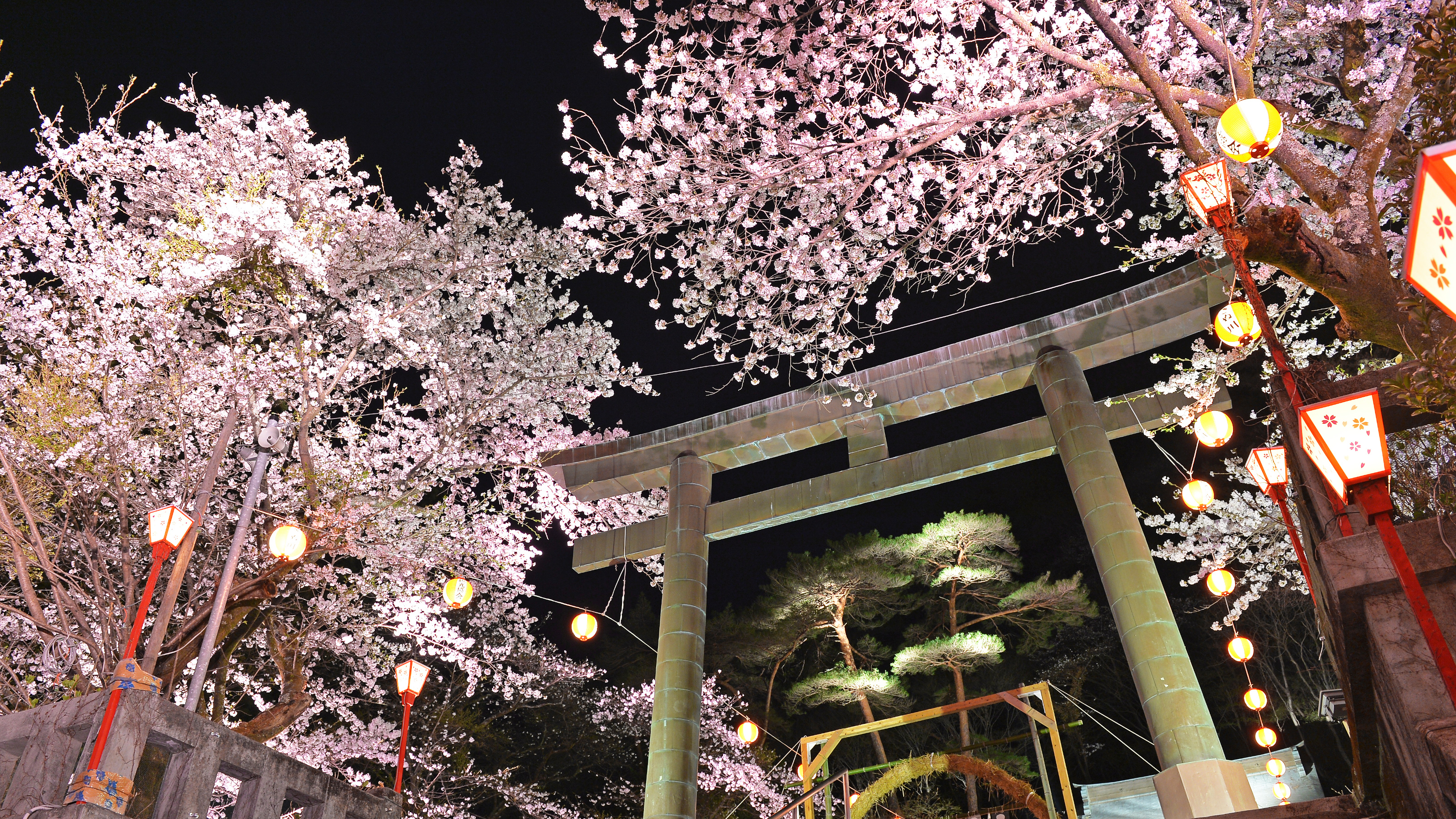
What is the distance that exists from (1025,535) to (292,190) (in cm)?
2083

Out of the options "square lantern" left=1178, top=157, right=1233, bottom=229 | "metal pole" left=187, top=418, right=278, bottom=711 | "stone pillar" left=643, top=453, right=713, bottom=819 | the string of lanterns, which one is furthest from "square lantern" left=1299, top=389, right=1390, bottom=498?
"stone pillar" left=643, top=453, right=713, bottom=819

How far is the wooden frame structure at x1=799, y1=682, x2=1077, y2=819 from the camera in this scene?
33.7 feet

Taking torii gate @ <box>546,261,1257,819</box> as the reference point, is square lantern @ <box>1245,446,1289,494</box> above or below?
below

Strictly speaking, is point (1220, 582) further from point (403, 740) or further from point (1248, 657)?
point (403, 740)

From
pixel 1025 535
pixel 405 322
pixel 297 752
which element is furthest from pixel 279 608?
pixel 1025 535

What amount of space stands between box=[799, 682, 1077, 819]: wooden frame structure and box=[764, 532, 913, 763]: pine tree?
4911 mm

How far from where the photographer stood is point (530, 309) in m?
12.7

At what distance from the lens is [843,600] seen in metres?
18.5

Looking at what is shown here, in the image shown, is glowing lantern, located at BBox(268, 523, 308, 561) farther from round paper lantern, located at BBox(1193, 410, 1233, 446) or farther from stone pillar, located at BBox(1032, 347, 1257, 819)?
round paper lantern, located at BBox(1193, 410, 1233, 446)

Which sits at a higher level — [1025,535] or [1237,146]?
[1025,535]

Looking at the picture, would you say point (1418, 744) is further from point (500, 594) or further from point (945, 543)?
point (500, 594)

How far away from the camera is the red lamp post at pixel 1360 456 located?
3.25 meters

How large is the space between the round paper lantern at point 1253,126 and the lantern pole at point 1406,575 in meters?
2.40

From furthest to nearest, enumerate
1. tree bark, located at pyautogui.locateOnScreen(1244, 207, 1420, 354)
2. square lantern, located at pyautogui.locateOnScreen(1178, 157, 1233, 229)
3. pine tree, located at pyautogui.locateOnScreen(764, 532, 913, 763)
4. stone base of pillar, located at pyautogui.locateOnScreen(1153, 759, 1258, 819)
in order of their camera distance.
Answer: pine tree, located at pyautogui.locateOnScreen(764, 532, 913, 763)
stone base of pillar, located at pyautogui.locateOnScreen(1153, 759, 1258, 819)
square lantern, located at pyautogui.locateOnScreen(1178, 157, 1233, 229)
tree bark, located at pyautogui.locateOnScreen(1244, 207, 1420, 354)
